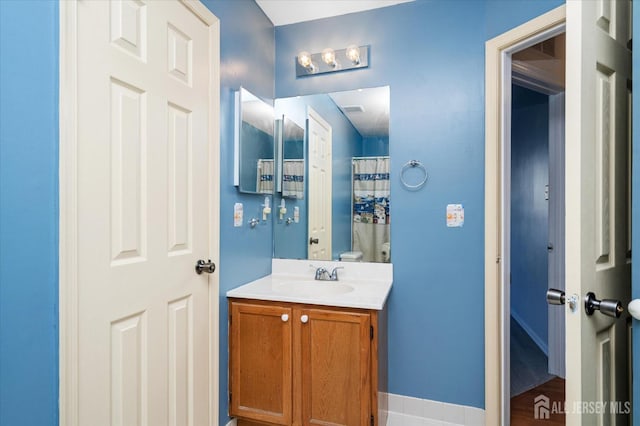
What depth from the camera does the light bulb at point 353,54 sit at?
2217mm

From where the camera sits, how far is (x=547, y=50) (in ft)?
7.61

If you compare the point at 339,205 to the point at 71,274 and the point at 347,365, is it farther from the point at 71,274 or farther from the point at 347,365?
the point at 71,274

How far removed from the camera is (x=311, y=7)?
7.24 ft

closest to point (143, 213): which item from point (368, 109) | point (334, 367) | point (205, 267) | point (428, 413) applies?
point (205, 267)

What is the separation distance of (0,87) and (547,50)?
2930 millimetres

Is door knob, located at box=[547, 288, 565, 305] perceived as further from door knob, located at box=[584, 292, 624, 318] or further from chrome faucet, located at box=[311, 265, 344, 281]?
chrome faucet, located at box=[311, 265, 344, 281]

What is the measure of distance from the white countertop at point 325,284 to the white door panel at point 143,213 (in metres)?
0.37


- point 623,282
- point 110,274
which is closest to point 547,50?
point 623,282

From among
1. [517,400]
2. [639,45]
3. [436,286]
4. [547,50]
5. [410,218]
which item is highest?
[547,50]

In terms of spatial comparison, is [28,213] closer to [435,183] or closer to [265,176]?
[265,176]

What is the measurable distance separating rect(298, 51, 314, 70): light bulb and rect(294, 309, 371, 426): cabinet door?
1654 mm

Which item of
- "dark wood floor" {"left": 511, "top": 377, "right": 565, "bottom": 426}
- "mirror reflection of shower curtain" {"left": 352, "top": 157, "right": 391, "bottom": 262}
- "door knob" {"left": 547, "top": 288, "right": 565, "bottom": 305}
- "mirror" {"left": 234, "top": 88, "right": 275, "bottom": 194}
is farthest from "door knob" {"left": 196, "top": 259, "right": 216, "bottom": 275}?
"dark wood floor" {"left": 511, "top": 377, "right": 565, "bottom": 426}

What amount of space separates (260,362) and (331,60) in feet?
6.40

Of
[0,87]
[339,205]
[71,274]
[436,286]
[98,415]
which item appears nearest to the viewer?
[0,87]
